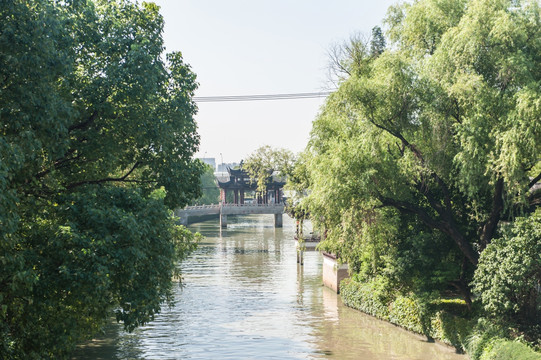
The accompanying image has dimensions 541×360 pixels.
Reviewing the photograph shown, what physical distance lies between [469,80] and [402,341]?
10.9 meters

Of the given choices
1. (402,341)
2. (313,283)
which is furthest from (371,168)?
(313,283)

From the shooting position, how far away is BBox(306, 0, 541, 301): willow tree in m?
21.2

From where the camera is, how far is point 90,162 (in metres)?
17.9

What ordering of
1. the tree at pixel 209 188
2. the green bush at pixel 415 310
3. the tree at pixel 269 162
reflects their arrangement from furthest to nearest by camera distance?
the tree at pixel 209 188, the tree at pixel 269 162, the green bush at pixel 415 310

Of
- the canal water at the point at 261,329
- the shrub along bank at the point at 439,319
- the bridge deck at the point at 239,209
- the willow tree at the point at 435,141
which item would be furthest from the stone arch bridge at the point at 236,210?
the willow tree at the point at 435,141

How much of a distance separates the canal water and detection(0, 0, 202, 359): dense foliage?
695 centimetres

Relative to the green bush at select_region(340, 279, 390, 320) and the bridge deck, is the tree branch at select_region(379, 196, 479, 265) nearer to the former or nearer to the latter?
the green bush at select_region(340, 279, 390, 320)

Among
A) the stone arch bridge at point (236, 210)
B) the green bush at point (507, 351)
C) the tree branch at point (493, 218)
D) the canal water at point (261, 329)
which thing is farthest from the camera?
the stone arch bridge at point (236, 210)

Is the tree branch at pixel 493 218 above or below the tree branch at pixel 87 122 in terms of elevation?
below

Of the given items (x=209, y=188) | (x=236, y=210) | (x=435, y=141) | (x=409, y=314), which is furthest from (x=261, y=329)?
(x=209, y=188)

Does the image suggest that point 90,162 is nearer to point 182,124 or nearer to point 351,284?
point 182,124

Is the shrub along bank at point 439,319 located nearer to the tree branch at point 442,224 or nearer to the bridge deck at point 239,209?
the tree branch at point 442,224

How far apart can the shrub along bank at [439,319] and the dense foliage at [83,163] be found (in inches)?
410

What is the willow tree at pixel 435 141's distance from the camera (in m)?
21.2
